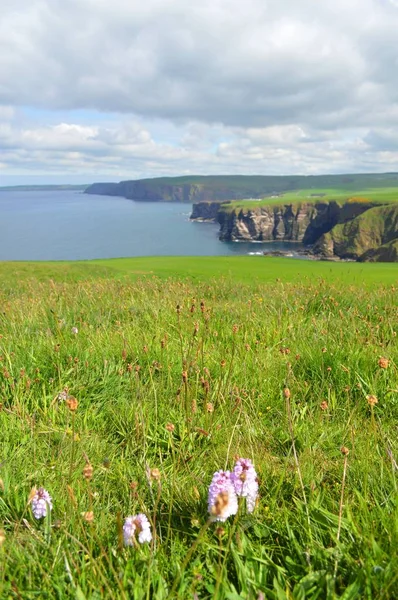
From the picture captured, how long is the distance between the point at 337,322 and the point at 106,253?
333 ft

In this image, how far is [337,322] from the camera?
5852mm

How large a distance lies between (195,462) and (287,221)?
198 metres

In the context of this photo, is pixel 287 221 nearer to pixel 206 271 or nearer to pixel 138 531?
pixel 206 271

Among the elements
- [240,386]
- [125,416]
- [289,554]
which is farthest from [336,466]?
[125,416]

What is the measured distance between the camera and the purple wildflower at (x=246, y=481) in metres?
1.73

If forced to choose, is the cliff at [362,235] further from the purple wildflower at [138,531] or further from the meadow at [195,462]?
the purple wildflower at [138,531]

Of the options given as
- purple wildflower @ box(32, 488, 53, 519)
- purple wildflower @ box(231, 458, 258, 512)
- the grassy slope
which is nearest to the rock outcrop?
the grassy slope

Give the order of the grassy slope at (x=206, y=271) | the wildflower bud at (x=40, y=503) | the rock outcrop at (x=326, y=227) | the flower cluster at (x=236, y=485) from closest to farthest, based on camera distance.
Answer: the flower cluster at (x=236, y=485), the wildflower bud at (x=40, y=503), the grassy slope at (x=206, y=271), the rock outcrop at (x=326, y=227)

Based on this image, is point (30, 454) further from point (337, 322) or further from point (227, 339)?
point (337, 322)

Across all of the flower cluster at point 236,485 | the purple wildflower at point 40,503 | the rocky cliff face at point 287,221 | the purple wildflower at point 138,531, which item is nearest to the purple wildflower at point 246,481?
the flower cluster at point 236,485

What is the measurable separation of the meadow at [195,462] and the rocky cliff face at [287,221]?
169463mm

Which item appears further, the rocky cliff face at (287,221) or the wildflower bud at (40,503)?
the rocky cliff face at (287,221)

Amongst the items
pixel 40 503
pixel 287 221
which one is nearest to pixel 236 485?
pixel 40 503

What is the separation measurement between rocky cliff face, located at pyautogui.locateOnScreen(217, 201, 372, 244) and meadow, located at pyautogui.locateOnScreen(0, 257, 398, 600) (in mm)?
169463
